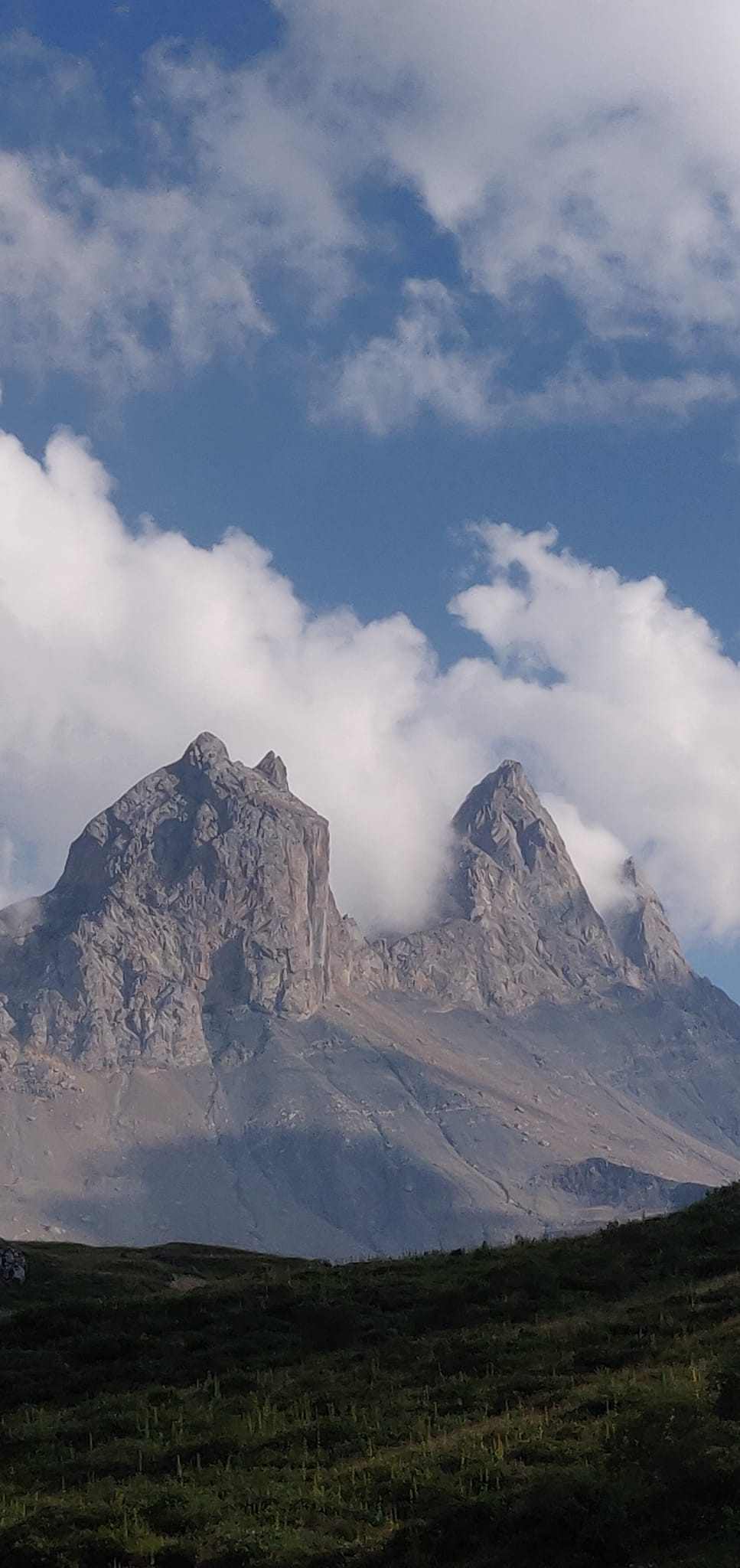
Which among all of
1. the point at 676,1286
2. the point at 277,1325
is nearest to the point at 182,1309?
the point at 277,1325

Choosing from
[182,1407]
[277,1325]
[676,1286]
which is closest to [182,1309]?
[277,1325]

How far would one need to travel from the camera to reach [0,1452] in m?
33.6

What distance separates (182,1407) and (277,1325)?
9.49m

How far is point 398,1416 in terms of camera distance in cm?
3338

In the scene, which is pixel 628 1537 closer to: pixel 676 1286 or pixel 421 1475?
pixel 421 1475

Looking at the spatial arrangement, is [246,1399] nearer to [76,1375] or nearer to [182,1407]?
[182,1407]

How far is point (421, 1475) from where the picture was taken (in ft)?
91.0

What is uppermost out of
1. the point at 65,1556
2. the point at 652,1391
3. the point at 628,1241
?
the point at 628,1241

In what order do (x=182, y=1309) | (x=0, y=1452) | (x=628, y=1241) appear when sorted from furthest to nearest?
(x=628, y=1241), (x=182, y=1309), (x=0, y=1452)

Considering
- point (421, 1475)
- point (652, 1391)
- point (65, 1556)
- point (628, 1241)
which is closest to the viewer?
point (65, 1556)

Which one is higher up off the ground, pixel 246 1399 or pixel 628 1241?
pixel 628 1241

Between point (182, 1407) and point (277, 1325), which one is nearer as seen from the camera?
point (182, 1407)

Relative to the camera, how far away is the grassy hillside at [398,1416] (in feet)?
80.7

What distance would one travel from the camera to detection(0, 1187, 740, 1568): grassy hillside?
80.7ft
